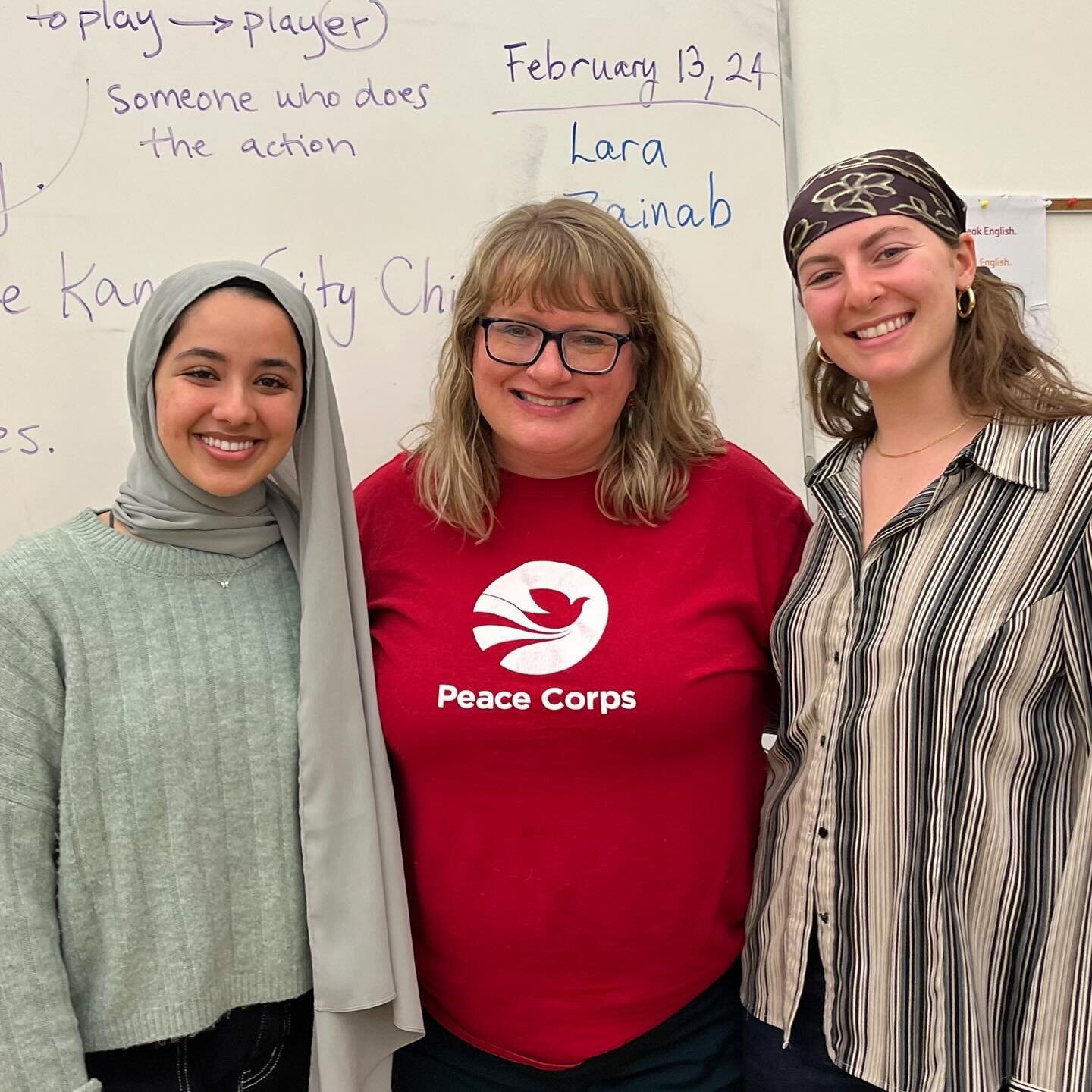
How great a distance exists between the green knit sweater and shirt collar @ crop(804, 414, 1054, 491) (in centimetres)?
87

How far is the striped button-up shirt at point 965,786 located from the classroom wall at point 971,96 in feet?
2.69

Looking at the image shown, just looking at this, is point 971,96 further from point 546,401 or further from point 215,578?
point 215,578

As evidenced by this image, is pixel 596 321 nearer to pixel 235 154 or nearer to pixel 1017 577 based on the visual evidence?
pixel 1017 577

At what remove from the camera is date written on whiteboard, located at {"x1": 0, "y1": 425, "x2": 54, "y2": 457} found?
154cm

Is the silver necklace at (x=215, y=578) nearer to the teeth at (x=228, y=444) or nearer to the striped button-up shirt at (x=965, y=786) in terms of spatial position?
the teeth at (x=228, y=444)

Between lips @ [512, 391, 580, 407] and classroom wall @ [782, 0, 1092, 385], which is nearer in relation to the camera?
lips @ [512, 391, 580, 407]

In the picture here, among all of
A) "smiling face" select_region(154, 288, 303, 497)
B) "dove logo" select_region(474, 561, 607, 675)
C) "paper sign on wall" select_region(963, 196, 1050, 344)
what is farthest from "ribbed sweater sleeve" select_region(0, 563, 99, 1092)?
"paper sign on wall" select_region(963, 196, 1050, 344)

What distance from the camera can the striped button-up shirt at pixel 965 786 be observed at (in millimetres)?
995

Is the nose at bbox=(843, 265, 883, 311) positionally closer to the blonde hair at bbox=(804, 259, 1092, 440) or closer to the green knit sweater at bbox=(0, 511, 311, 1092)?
the blonde hair at bbox=(804, 259, 1092, 440)

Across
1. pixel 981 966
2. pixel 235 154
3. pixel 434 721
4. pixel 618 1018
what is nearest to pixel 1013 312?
pixel 981 966

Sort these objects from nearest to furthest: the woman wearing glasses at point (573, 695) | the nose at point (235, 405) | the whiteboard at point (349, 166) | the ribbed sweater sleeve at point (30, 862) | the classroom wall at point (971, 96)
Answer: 1. the ribbed sweater sleeve at point (30, 862)
2. the nose at point (235, 405)
3. the woman wearing glasses at point (573, 695)
4. the whiteboard at point (349, 166)
5. the classroom wall at point (971, 96)

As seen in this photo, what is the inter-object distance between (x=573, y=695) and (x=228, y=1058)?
0.59 metres

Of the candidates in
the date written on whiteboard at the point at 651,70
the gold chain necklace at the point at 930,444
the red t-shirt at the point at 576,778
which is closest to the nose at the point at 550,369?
the red t-shirt at the point at 576,778

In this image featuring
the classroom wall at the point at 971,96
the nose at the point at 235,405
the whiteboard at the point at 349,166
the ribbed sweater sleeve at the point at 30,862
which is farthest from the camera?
the classroom wall at the point at 971,96
